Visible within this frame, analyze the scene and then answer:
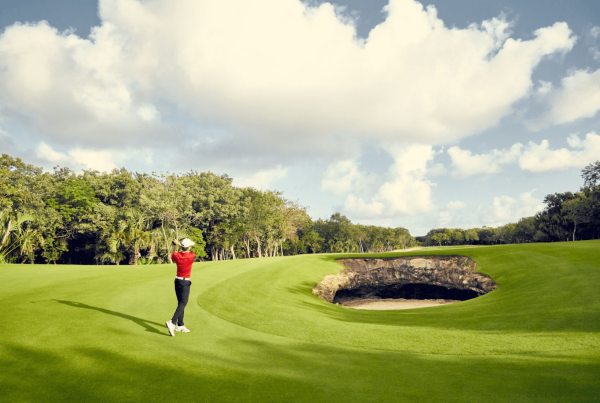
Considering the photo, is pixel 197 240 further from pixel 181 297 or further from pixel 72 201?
pixel 181 297

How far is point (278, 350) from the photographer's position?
7.24 meters

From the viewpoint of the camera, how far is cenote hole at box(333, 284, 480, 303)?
30.5 m

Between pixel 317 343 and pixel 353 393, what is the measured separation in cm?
317

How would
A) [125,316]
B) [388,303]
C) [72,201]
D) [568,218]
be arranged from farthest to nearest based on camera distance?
[568,218] < [72,201] < [388,303] < [125,316]

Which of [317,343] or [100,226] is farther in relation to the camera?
[100,226]

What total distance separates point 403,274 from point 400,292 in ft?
9.57

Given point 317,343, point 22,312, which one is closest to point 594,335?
point 317,343

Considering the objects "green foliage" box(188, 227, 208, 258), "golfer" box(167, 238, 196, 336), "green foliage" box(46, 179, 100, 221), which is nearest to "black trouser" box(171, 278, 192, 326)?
"golfer" box(167, 238, 196, 336)

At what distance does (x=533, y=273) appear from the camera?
18984mm

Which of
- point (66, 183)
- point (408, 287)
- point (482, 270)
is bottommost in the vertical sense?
point (408, 287)

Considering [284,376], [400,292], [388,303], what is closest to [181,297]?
[284,376]

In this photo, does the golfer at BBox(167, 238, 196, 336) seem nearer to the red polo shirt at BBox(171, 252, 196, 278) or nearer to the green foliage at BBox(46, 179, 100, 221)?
the red polo shirt at BBox(171, 252, 196, 278)

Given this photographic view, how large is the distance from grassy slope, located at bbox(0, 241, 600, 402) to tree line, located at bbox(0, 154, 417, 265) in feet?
109

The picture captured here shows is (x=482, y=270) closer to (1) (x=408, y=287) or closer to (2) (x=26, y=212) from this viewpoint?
(1) (x=408, y=287)
